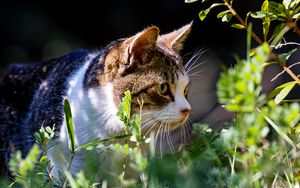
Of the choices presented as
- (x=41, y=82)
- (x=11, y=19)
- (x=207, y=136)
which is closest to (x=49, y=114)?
(x=41, y=82)

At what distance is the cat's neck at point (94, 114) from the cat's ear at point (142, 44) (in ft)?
0.48

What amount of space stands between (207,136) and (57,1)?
143 inches

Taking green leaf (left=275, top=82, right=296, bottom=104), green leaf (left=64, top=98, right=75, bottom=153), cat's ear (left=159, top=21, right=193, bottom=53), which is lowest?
green leaf (left=275, top=82, right=296, bottom=104)

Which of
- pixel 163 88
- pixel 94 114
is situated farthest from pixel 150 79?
pixel 94 114

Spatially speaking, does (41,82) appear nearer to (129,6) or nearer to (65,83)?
(65,83)

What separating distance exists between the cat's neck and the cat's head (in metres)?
0.04

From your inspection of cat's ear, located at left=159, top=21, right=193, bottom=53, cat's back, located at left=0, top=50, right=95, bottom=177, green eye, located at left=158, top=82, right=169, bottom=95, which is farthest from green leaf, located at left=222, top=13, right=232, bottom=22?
cat's back, located at left=0, top=50, right=95, bottom=177

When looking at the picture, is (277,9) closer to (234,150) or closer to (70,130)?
(234,150)

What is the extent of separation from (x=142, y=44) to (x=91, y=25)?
2.85 m

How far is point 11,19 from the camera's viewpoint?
4.99m

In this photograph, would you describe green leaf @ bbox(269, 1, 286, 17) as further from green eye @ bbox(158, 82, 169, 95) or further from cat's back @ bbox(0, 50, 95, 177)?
cat's back @ bbox(0, 50, 95, 177)

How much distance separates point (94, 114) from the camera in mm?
2443

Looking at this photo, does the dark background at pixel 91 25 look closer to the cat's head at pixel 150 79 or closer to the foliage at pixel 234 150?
the cat's head at pixel 150 79

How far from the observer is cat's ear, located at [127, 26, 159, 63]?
2355mm
